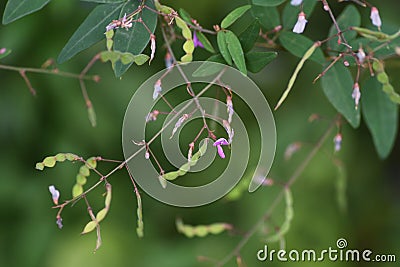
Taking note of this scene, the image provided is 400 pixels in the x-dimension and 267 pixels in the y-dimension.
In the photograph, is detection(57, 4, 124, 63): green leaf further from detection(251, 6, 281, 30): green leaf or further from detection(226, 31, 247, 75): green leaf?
detection(251, 6, 281, 30): green leaf

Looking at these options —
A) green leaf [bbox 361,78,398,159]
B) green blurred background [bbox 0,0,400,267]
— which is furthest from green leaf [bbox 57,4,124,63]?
green blurred background [bbox 0,0,400,267]

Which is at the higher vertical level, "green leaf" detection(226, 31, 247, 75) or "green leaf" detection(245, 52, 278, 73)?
"green leaf" detection(226, 31, 247, 75)

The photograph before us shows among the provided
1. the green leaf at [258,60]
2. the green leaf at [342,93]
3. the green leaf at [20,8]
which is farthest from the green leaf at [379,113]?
the green leaf at [20,8]

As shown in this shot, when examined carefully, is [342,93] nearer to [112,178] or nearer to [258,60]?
[258,60]

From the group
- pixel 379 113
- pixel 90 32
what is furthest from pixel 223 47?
pixel 379 113

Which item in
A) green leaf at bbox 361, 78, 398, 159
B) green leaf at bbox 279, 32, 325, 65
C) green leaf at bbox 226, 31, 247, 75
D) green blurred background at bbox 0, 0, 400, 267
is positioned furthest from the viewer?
green blurred background at bbox 0, 0, 400, 267

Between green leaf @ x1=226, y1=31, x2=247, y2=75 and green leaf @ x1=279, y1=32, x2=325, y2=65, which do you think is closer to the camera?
green leaf @ x1=226, y1=31, x2=247, y2=75

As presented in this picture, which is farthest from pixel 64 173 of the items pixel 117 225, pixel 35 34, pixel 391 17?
pixel 391 17
